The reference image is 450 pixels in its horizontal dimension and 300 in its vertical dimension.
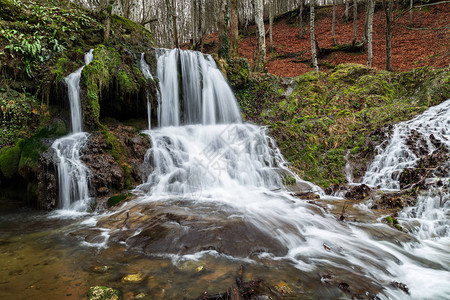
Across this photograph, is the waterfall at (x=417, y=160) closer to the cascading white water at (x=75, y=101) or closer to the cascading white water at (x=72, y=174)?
the cascading white water at (x=72, y=174)

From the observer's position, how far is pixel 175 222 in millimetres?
3842

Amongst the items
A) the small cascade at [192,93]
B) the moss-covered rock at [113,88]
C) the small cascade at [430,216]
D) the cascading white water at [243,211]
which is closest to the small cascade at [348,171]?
the cascading white water at [243,211]

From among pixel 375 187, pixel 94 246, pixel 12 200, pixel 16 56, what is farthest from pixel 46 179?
pixel 375 187

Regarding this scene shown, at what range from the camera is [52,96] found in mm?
6898

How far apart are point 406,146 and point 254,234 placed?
220 inches

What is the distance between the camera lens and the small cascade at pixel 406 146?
5.98 metres

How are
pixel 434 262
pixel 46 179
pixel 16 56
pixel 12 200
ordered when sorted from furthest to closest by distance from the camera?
pixel 16 56 → pixel 12 200 → pixel 46 179 → pixel 434 262

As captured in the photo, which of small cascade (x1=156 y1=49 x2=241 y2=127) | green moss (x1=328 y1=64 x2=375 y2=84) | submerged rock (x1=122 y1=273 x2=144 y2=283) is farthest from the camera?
green moss (x1=328 y1=64 x2=375 y2=84)

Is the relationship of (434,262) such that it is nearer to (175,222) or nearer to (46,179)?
(175,222)

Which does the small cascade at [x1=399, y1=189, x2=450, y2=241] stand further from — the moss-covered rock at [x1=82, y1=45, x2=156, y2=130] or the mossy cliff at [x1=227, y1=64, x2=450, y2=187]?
the moss-covered rock at [x1=82, y1=45, x2=156, y2=130]

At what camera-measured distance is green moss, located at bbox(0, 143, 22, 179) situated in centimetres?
553

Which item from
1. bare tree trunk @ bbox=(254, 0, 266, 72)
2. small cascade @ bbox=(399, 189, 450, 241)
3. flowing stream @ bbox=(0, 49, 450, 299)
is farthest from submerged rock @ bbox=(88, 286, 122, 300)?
bare tree trunk @ bbox=(254, 0, 266, 72)

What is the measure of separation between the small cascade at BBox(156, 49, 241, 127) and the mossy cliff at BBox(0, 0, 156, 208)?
0.87m

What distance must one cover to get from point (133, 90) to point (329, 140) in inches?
274
